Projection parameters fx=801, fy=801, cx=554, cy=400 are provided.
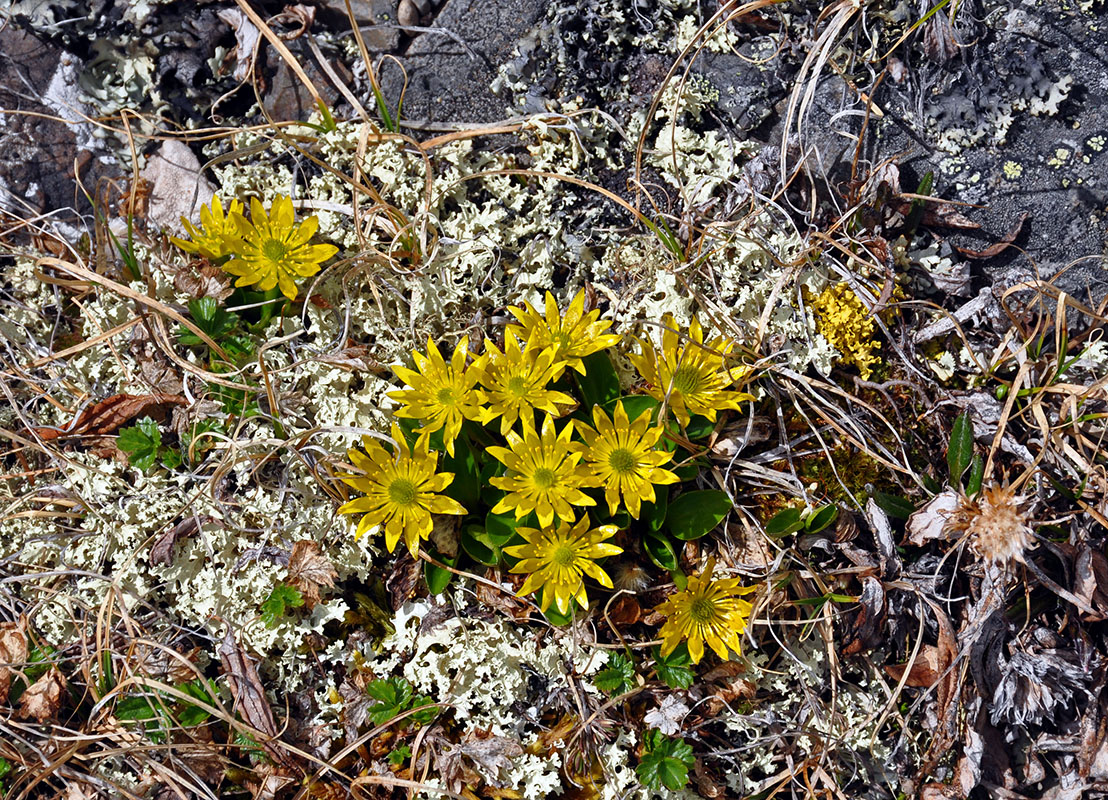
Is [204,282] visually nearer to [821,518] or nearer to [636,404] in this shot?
[636,404]

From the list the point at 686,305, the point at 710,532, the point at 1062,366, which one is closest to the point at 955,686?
the point at 710,532

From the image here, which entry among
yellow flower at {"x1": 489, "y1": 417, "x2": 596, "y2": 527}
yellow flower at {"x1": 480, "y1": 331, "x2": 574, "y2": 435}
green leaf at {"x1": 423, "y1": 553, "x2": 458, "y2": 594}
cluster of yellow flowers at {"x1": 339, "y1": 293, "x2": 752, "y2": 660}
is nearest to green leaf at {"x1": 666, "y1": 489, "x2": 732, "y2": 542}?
cluster of yellow flowers at {"x1": 339, "y1": 293, "x2": 752, "y2": 660}

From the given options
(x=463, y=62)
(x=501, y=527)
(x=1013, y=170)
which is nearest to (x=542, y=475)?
(x=501, y=527)

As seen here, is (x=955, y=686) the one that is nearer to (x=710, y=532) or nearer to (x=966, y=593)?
(x=966, y=593)

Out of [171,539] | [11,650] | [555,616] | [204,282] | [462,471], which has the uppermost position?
[204,282]

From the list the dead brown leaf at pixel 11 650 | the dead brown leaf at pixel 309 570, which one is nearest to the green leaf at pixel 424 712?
the dead brown leaf at pixel 309 570
